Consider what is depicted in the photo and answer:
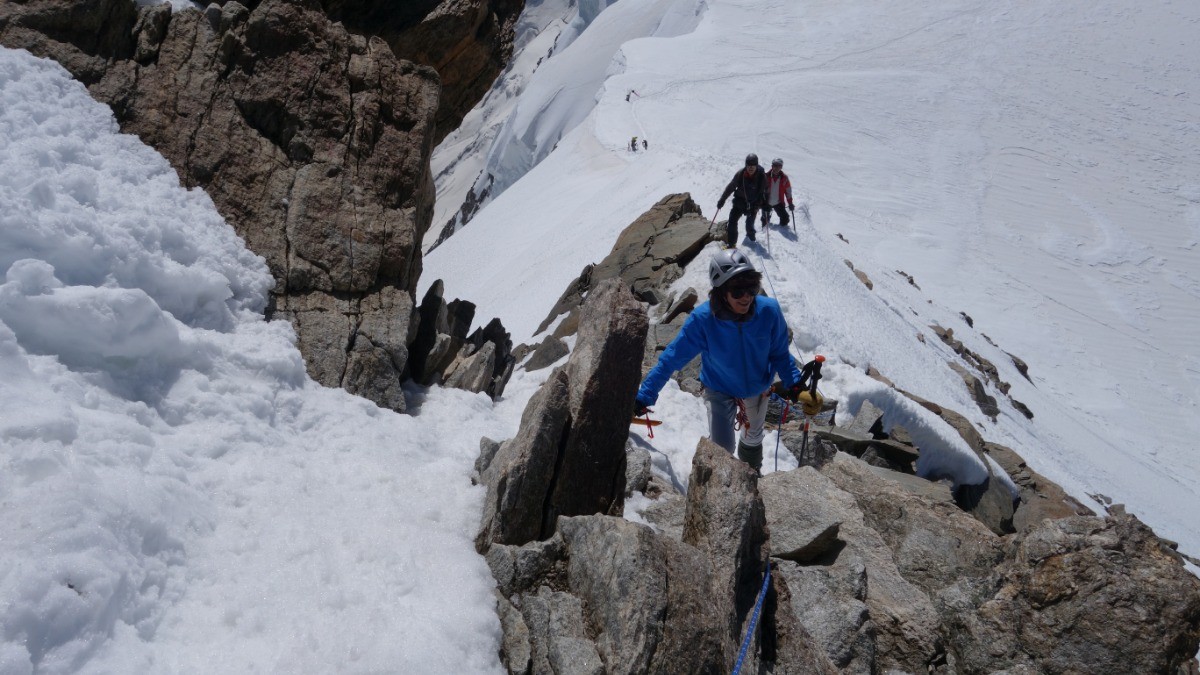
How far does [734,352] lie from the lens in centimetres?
599

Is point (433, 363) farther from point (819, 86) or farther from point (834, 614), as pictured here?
point (819, 86)

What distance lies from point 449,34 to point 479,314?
871cm

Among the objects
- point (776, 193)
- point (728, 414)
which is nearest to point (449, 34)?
point (776, 193)

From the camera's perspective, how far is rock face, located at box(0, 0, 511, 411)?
6996 millimetres

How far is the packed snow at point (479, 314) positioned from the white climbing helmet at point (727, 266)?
2.51 m

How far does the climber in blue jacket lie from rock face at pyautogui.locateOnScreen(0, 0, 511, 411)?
8.77 feet

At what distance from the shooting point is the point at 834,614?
4801 millimetres

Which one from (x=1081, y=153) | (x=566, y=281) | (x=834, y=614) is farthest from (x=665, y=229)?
(x=1081, y=153)

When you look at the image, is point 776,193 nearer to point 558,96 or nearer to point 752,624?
point 752,624

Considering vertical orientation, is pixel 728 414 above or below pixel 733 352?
below

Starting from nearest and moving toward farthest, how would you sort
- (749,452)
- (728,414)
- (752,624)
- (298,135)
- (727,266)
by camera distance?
1. (752,624)
2. (727,266)
3. (728,414)
4. (749,452)
5. (298,135)

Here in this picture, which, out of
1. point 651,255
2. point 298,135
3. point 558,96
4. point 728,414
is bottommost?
point 558,96

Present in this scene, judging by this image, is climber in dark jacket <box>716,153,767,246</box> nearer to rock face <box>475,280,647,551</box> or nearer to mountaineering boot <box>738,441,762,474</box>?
mountaineering boot <box>738,441,762,474</box>

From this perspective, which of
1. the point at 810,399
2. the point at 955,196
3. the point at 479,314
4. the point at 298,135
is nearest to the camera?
the point at 810,399
